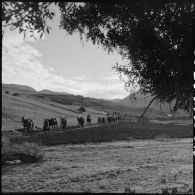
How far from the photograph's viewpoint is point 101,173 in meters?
18.4

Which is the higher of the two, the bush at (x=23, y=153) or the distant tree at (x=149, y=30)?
the distant tree at (x=149, y=30)

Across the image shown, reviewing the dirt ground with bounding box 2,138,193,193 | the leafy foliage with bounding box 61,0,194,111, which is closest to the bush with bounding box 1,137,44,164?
the dirt ground with bounding box 2,138,193,193

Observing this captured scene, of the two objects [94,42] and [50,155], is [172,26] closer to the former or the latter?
[94,42]

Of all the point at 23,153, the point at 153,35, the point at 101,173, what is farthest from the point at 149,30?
the point at 23,153

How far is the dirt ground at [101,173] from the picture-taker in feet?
49.7

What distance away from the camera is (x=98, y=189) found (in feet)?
48.6

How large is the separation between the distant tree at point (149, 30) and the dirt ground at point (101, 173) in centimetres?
530

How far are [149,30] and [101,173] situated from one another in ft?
33.6

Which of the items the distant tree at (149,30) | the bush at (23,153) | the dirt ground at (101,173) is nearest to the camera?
the distant tree at (149,30)

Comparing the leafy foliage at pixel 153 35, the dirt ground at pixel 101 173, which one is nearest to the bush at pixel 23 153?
the dirt ground at pixel 101 173

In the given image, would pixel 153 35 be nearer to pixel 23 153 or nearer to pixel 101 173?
pixel 101 173

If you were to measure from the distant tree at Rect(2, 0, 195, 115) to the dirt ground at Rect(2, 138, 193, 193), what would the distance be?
5.30 metres

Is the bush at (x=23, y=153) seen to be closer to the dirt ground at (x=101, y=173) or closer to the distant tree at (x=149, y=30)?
the dirt ground at (x=101, y=173)

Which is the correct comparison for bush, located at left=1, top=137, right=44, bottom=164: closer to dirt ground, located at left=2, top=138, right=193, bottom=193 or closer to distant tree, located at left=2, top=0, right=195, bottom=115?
dirt ground, located at left=2, top=138, right=193, bottom=193
